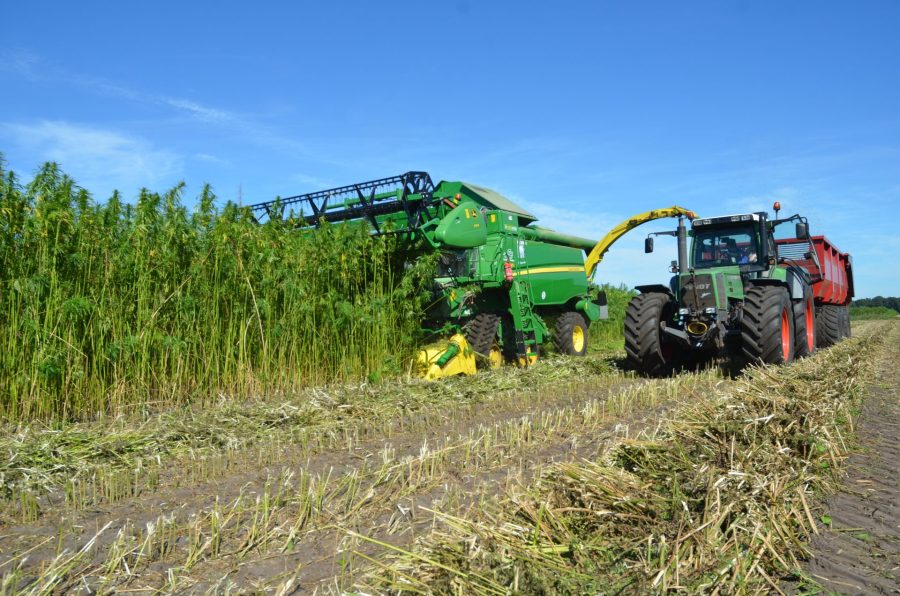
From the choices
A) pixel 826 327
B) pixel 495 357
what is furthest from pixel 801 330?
pixel 826 327

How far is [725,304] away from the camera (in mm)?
8109

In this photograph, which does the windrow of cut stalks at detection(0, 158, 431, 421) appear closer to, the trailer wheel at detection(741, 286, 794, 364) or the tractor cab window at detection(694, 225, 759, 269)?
the trailer wheel at detection(741, 286, 794, 364)

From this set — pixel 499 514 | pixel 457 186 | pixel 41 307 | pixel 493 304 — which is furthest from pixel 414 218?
pixel 499 514

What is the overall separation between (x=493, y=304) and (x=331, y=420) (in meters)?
4.70

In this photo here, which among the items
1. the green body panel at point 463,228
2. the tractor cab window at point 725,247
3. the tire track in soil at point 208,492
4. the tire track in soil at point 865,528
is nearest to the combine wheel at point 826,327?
the tractor cab window at point 725,247

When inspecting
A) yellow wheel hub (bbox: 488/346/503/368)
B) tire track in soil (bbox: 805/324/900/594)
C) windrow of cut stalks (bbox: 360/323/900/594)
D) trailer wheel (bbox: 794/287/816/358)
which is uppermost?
trailer wheel (bbox: 794/287/816/358)

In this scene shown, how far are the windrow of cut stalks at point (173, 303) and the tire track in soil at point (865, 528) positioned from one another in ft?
17.0

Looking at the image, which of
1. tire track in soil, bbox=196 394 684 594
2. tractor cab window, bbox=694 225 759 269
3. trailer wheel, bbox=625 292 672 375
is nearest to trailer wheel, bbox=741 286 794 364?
trailer wheel, bbox=625 292 672 375

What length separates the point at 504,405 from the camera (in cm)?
649

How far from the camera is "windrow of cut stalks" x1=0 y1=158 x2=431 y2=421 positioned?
18.2ft

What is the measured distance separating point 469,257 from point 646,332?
8.71 ft

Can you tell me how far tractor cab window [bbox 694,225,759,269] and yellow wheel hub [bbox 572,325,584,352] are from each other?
2.45m

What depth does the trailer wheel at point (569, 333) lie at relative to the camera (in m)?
11.0

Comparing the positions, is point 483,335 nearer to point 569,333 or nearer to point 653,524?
point 569,333
